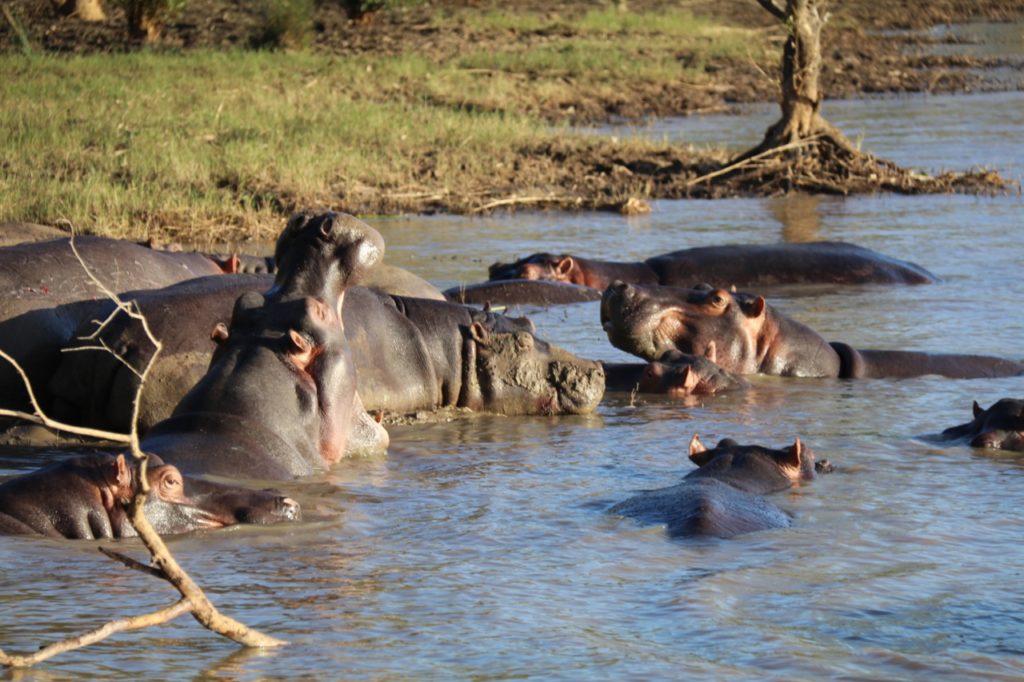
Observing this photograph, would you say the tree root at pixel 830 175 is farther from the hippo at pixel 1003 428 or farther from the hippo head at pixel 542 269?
the hippo at pixel 1003 428

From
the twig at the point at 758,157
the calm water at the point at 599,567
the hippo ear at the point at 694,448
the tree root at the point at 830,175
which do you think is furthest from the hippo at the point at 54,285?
the tree root at the point at 830,175

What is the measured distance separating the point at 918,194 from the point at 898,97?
411 inches

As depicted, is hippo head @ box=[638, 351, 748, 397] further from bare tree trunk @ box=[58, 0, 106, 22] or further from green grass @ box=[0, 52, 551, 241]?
bare tree trunk @ box=[58, 0, 106, 22]

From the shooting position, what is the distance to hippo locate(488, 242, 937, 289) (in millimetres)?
10820

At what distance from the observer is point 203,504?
505 cm

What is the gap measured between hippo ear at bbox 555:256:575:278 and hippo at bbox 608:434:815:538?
15.6ft

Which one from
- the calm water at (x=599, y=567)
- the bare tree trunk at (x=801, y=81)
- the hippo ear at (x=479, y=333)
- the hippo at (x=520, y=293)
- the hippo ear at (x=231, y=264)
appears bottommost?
the calm water at (x=599, y=567)

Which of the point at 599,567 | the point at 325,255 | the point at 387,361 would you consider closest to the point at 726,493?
the point at 599,567

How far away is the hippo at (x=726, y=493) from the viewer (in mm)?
5203

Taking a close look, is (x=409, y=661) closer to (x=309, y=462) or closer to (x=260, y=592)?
(x=260, y=592)

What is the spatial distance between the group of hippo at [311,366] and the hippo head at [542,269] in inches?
15.1

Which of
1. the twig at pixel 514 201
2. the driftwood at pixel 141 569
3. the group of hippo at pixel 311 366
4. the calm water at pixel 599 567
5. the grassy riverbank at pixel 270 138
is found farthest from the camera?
the twig at pixel 514 201

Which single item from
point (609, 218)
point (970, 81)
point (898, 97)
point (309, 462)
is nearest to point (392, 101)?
point (609, 218)

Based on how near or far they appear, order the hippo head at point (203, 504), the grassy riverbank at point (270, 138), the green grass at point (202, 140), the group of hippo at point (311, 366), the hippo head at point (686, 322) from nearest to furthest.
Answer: the hippo head at point (203, 504) → the group of hippo at point (311, 366) → the hippo head at point (686, 322) → the green grass at point (202, 140) → the grassy riverbank at point (270, 138)
